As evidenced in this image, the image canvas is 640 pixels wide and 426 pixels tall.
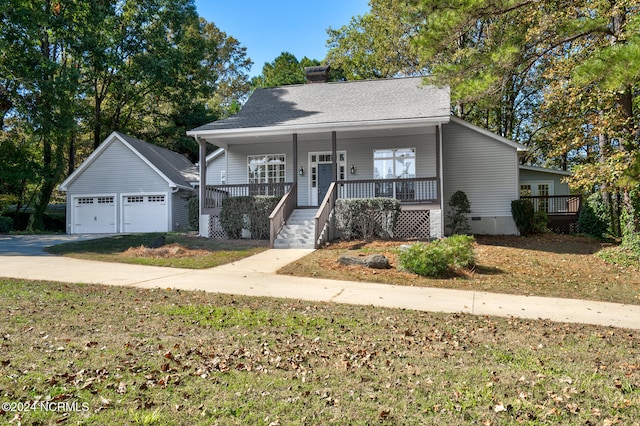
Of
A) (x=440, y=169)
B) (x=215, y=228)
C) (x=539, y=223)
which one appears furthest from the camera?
(x=539, y=223)

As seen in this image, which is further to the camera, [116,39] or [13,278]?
[116,39]

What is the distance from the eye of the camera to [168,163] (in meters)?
24.1

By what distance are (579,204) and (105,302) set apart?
19448mm

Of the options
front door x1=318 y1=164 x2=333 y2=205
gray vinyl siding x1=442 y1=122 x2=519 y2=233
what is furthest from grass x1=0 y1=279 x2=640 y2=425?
gray vinyl siding x1=442 y1=122 x2=519 y2=233

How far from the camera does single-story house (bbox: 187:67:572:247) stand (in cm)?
1448

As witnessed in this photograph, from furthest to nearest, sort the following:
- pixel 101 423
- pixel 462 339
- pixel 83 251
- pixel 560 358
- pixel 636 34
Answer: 1. pixel 83 251
2. pixel 636 34
3. pixel 462 339
4. pixel 560 358
5. pixel 101 423

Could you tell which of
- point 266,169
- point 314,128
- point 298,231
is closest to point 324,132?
point 314,128

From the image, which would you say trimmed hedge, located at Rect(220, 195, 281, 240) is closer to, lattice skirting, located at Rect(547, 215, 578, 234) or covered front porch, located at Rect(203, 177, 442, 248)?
covered front porch, located at Rect(203, 177, 442, 248)

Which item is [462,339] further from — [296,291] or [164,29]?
[164,29]

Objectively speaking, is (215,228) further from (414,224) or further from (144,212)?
(144,212)

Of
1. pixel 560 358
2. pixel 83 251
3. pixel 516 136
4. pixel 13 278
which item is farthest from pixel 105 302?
pixel 516 136

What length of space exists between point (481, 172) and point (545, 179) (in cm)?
825

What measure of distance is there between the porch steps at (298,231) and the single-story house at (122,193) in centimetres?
876

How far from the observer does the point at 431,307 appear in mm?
6258
